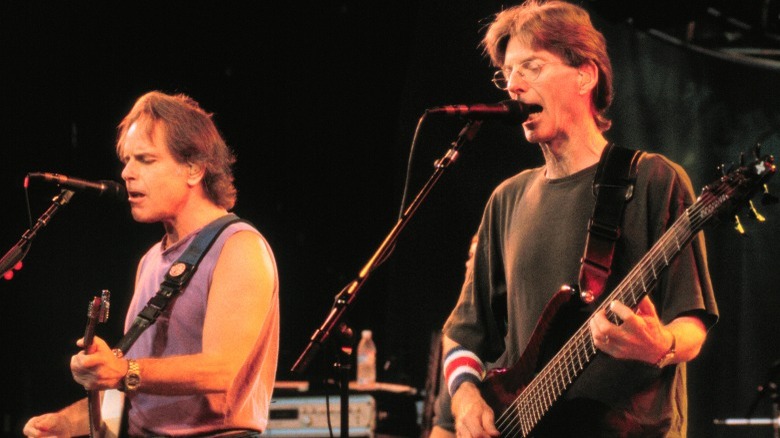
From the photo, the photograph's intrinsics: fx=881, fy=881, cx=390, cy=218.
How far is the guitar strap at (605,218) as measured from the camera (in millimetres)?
2447

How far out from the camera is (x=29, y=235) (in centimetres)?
362

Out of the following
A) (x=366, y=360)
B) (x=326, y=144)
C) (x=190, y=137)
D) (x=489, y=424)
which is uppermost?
(x=190, y=137)

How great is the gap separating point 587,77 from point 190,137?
163 centimetres

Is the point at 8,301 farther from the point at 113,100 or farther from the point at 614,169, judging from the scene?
the point at 614,169

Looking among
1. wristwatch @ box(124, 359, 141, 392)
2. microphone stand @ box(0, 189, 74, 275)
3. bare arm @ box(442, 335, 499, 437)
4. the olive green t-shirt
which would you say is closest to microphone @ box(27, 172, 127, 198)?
microphone stand @ box(0, 189, 74, 275)

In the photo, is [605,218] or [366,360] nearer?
[605,218]

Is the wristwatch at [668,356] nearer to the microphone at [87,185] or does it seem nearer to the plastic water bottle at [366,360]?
the microphone at [87,185]

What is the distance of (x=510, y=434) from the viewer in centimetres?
259

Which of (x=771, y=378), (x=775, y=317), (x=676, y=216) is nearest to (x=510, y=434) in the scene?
(x=676, y=216)

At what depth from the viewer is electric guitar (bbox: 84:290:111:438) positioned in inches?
108

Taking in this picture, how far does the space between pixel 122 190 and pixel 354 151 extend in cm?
418

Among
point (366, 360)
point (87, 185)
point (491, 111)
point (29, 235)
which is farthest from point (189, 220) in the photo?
point (366, 360)

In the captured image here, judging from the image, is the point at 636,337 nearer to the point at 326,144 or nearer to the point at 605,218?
the point at 605,218

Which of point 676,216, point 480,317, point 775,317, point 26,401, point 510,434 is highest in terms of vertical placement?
point 676,216
